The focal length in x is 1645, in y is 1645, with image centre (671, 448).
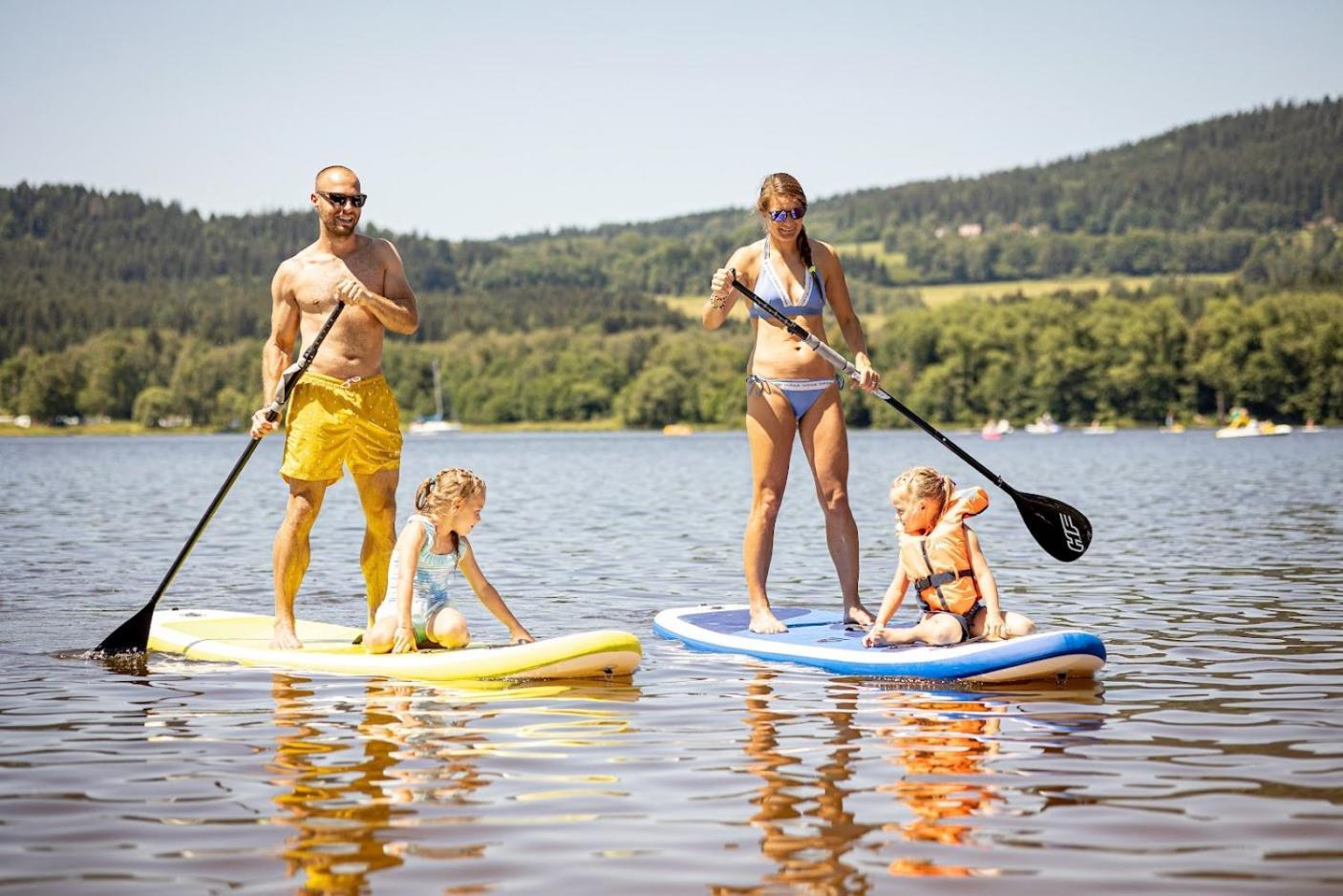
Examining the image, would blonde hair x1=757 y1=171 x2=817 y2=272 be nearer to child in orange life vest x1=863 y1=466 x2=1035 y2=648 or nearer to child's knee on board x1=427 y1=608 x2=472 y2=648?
child in orange life vest x1=863 y1=466 x2=1035 y2=648

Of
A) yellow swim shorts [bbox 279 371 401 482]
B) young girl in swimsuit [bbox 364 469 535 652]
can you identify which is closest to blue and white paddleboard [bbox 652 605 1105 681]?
young girl in swimsuit [bbox 364 469 535 652]

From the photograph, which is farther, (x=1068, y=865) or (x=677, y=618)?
(x=677, y=618)

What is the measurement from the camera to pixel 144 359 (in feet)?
578

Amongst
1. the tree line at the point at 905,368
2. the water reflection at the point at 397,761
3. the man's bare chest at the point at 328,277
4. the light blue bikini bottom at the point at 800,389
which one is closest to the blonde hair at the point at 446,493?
the water reflection at the point at 397,761

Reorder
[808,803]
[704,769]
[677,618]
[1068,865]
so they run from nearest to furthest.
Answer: [1068,865] → [808,803] → [704,769] → [677,618]

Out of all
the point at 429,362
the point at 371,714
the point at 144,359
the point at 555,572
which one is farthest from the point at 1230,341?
the point at 371,714

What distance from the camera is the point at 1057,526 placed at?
10.5 meters

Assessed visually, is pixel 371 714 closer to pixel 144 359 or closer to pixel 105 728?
pixel 105 728

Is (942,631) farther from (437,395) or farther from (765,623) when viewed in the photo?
(437,395)

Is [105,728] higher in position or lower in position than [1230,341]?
lower

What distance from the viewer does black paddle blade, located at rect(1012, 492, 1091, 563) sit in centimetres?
1053

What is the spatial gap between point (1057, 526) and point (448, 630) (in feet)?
12.9

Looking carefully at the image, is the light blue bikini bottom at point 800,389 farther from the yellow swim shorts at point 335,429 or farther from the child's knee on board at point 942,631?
the yellow swim shorts at point 335,429

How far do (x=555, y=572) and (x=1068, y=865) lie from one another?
459 inches
